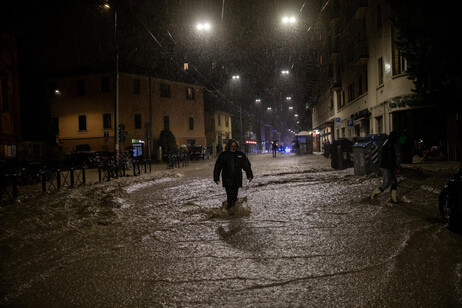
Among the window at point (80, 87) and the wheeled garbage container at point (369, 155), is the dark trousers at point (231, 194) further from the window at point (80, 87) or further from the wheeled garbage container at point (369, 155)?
the window at point (80, 87)

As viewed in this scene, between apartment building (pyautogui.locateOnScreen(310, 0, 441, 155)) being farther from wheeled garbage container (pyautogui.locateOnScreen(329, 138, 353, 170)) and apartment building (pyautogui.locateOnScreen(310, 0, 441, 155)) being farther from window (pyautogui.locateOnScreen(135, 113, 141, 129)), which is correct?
window (pyautogui.locateOnScreen(135, 113, 141, 129))

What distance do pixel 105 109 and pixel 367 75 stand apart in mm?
27998

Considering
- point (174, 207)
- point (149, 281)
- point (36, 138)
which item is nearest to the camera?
point (149, 281)

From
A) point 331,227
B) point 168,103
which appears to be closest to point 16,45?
point 168,103

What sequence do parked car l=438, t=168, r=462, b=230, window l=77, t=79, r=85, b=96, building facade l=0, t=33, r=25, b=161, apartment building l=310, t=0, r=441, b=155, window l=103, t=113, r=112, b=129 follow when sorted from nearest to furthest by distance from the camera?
parked car l=438, t=168, r=462, b=230
apartment building l=310, t=0, r=441, b=155
building facade l=0, t=33, r=25, b=161
window l=103, t=113, r=112, b=129
window l=77, t=79, r=85, b=96

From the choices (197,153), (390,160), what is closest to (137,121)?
(197,153)

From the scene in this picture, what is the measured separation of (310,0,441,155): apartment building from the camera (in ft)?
64.0

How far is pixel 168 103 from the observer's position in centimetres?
4462

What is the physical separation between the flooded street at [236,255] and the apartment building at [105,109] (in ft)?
104

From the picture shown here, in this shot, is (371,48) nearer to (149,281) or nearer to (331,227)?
(331,227)

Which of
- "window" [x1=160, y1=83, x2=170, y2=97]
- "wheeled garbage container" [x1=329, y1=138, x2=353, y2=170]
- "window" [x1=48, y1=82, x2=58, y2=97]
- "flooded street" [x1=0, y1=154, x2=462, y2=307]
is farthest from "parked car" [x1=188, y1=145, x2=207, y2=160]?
"flooded street" [x1=0, y1=154, x2=462, y2=307]

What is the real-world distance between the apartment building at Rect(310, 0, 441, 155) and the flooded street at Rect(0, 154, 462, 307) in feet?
36.6

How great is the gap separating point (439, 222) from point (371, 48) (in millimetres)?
20551

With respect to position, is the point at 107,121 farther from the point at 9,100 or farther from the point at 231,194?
the point at 231,194
